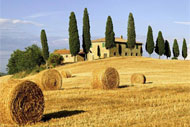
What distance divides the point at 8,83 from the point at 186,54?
91559 millimetres

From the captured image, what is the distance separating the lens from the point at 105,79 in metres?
23.2

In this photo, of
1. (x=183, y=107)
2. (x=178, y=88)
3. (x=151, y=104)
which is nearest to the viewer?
(x=183, y=107)

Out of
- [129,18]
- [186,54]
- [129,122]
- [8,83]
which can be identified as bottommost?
[129,122]

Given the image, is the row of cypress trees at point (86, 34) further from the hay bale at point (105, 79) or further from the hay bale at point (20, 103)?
the hay bale at point (20, 103)

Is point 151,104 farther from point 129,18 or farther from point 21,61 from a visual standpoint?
point 21,61

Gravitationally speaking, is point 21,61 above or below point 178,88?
above

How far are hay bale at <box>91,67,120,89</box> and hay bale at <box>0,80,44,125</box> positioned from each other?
37.1ft

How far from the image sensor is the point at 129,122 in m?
10.8

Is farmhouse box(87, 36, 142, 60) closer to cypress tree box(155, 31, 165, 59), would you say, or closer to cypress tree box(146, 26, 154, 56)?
cypress tree box(146, 26, 154, 56)

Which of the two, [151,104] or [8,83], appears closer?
[8,83]

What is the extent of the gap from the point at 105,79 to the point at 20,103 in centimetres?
1220

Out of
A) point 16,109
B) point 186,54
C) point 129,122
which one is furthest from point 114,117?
point 186,54

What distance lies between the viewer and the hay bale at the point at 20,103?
37.1ft

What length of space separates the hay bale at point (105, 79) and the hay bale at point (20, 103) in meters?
11.3
